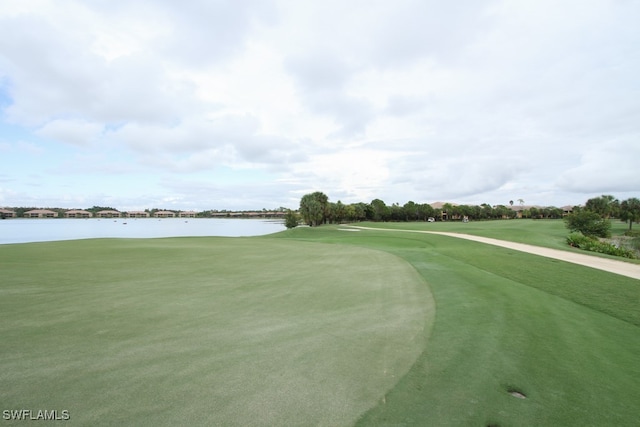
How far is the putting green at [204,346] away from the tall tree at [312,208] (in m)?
74.0

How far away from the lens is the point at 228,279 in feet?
32.4

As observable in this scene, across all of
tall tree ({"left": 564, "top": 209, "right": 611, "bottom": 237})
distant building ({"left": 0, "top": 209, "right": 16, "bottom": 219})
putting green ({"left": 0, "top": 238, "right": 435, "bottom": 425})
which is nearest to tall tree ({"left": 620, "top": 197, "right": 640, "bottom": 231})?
tall tree ({"left": 564, "top": 209, "right": 611, "bottom": 237})

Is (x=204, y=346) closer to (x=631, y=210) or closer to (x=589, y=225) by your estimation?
(x=589, y=225)

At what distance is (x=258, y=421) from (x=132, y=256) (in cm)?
1441

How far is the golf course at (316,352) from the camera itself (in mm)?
3293

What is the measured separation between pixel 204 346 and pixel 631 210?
8317 cm

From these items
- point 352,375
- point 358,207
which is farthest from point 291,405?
point 358,207

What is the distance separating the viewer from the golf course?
3.29m

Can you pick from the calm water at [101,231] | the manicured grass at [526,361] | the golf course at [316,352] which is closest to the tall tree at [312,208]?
the calm water at [101,231]

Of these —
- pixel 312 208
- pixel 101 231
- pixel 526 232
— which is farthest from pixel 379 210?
pixel 101 231

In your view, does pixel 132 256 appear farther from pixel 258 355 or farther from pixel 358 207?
pixel 358 207

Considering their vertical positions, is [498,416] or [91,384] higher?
[91,384]

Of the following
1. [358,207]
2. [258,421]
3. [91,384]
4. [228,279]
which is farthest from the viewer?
[358,207]

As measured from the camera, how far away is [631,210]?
6012 centimetres
